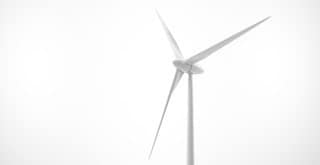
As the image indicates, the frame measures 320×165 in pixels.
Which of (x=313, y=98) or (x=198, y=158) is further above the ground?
(x=313, y=98)

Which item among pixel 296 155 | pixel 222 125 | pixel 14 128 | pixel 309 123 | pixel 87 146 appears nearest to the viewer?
pixel 296 155

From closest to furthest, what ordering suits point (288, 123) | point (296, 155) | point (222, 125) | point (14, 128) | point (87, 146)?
point (296, 155), point (288, 123), point (87, 146), point (222, 125), point (14, 128)

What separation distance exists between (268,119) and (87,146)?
3185 inches

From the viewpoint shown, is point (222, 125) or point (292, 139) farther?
point (222, 125)

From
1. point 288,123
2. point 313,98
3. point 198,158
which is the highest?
point 313,98

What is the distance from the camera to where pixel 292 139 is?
301ft

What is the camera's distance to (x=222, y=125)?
424ft

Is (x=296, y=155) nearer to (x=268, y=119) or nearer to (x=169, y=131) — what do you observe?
(x=268, y=119)

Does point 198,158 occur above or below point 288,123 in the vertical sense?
below

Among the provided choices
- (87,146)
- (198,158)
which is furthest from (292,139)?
→ (87,146)

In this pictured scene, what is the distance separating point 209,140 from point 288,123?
111ft

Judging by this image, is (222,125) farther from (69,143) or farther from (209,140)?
(69,143)

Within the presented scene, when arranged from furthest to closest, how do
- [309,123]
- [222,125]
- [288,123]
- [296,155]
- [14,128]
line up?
[14,128] < [222,125] < [288,123] < [309,123] < [296,155]

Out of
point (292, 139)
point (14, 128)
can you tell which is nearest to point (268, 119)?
point (292, 139)
